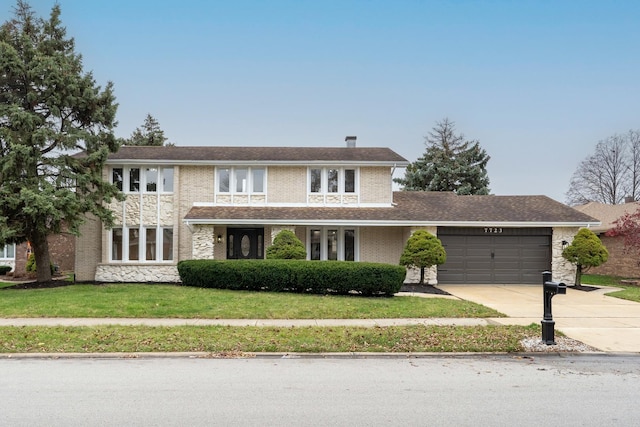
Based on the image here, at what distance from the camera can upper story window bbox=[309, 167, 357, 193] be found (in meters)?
20.7

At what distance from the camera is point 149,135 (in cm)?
4741

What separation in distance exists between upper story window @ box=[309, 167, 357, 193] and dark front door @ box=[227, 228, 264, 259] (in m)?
3.09

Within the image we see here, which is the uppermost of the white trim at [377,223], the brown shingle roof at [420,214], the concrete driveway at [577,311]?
the brown shingle roof at [420,214]

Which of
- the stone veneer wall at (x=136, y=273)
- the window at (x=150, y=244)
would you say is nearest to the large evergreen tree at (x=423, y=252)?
the stone veneer wall at (x=136, y=273)

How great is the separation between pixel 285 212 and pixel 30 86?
10580 millimetres

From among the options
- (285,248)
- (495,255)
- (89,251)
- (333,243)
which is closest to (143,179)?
(89,251)

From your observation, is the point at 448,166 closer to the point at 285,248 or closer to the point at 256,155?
the point at 256,155

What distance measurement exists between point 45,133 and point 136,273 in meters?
6.58

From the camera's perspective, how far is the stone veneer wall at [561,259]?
1964cm

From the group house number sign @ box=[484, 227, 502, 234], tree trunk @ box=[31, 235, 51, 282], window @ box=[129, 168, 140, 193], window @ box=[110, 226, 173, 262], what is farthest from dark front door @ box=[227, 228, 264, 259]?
house number sign @ box=[484, 227, 502, 234]

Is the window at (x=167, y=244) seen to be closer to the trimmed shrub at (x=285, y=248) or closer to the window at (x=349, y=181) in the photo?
the trimmed shrub at (x=285, y=248)

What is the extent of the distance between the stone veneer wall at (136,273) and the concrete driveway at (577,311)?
37.1ft

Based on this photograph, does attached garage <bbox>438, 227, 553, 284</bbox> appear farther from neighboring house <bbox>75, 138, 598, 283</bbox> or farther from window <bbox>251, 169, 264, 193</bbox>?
window <bbox>251, 169, 264, 193</bbox>

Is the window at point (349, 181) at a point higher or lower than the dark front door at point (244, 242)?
higher
